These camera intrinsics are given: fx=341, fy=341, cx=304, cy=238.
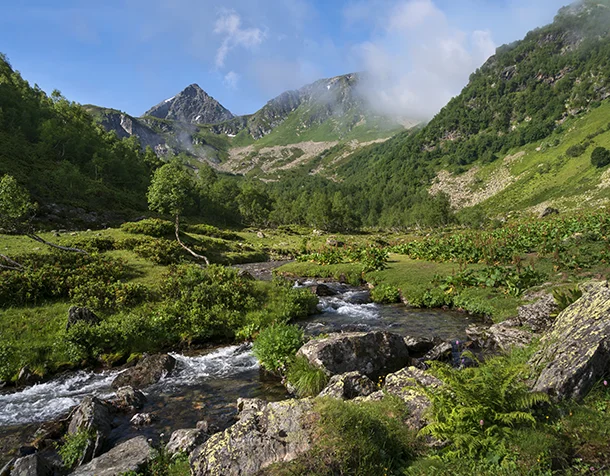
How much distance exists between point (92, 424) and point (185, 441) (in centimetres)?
335

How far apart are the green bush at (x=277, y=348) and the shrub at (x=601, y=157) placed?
Result: 200431 millimetres

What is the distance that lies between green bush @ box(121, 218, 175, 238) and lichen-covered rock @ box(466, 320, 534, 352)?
41.8 metres

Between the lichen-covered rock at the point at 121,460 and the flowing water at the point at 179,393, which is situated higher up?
Answer: the lichen-covered rock at the point at 121,460

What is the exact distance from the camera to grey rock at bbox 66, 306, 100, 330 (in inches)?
722

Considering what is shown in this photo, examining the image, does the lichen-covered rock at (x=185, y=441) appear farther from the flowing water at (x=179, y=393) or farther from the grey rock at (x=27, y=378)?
the grey rock at (x=27, y=378)

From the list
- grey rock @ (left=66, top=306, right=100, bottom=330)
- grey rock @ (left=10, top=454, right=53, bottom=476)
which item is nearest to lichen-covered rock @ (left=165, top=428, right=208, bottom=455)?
grey rock @ (left=10, top=454, right=53, bottom=476)

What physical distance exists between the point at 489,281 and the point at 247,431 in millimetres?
23140

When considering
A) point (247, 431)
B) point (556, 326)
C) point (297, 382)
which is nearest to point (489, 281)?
point (556, 326)

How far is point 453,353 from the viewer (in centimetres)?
1647

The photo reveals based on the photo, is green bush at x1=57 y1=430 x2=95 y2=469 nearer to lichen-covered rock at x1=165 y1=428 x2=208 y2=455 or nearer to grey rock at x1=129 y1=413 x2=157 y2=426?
grey rock at x1=129 y1=413 x2=157 y2=426

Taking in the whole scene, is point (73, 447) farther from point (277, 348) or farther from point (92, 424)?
point (277, 348)

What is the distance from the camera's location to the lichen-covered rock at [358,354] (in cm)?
1348

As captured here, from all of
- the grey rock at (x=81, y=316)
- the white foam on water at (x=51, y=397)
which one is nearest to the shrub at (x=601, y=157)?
the grey rock at (x=81, y=316)

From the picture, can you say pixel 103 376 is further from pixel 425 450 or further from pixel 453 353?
pixel 453 353
